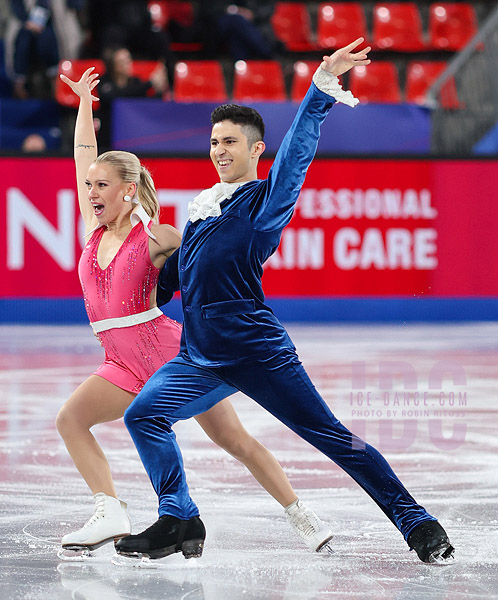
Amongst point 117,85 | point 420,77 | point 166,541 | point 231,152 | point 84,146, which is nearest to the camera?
point 166,541

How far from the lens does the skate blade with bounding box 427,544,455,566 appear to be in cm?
365

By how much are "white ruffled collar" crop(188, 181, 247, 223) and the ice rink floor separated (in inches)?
45.4

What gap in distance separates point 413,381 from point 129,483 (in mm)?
3065

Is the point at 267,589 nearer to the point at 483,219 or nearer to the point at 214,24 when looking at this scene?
the point at 483,219

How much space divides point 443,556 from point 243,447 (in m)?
0.77

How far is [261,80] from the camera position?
1322 cm

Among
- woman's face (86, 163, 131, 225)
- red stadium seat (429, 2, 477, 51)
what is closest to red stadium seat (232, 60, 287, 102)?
red stadium seat (429, 2, 477, 51)

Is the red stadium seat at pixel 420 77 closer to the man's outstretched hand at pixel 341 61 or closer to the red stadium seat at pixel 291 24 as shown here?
the red stadium seat at pixel 291 24

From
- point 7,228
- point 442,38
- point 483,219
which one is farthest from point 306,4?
point 7,228

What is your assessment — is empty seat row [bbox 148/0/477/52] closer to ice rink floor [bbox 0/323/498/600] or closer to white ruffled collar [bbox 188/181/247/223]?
ice rink floor [bbox 0/323/498/600]

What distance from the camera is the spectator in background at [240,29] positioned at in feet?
43.6

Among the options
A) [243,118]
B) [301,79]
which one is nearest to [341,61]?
[243,118]

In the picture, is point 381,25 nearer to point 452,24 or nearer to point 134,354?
point 452,24

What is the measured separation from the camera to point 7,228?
35.2 ft
